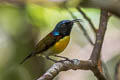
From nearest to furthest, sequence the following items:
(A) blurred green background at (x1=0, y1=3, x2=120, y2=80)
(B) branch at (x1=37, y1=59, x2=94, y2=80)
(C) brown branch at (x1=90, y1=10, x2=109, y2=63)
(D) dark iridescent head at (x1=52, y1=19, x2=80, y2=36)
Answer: (B) branch at (x1=37, y1=59, x2=94, y2=80) → (C) brown branch at (x1=90, y1=10, x2=109, y2=63) → (D) dark iridescent head at (x1=52, y1=19, x2=80, y2=36) → (A) blurred green background at (x1=0, y1=3, x2=120, y2=80)

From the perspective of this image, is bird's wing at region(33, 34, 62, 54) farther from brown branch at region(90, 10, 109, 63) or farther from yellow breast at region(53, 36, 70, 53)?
brown branch at region(90, 10, 109, 63)

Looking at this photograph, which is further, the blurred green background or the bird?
the blurred green background

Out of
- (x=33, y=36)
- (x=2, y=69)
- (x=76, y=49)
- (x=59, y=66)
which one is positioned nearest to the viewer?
(x=59, y=66)

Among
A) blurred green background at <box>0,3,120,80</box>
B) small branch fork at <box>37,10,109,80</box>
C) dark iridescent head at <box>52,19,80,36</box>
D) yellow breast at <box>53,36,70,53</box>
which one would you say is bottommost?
blurred green background at <box>0,3,120,80</box>

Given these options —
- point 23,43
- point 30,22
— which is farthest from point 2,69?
point 30,22

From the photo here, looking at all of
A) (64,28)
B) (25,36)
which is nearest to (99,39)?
(64,28)

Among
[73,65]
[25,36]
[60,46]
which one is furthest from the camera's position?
[25,36]

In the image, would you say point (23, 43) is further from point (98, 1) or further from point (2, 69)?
point (98, 1)

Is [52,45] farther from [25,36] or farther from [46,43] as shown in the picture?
[25,36]

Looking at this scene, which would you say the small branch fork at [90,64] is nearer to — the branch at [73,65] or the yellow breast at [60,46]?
the branch at [73,65]

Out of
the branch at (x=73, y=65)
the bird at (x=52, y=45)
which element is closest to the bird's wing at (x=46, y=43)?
the bird at (x=52, y=45)

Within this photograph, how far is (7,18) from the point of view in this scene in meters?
4.17

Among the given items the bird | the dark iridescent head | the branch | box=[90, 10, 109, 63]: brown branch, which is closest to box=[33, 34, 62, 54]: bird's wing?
the bird

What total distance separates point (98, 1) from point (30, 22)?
3.32 meters
